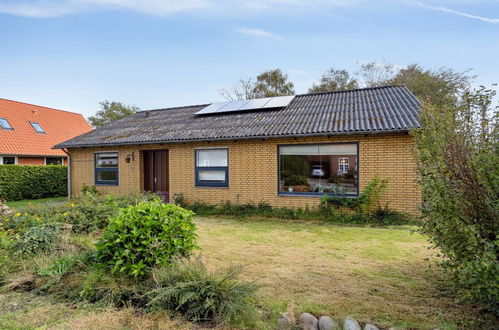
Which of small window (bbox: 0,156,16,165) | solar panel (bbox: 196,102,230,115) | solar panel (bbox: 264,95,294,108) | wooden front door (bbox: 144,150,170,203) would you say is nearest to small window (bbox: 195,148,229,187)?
wooden front door (bbox: 144,150,170,203)

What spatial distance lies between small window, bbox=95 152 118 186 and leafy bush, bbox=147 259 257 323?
10.7m

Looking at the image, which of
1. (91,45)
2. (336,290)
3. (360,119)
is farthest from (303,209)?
(91,45)

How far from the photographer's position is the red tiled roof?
1942 centimetres

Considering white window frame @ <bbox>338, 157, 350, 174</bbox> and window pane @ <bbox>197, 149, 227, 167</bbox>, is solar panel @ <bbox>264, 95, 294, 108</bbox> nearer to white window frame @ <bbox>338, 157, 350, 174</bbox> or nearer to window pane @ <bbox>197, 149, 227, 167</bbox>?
window pane @ <bbox>197, 149, 227, 167</bbox>

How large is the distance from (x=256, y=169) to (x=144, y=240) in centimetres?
662

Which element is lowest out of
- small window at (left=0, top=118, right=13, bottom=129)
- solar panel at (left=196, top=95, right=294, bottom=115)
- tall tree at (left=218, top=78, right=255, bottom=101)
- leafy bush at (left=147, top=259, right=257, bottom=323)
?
leafy bush at (left=147, top=259, right=257, bottom=323)

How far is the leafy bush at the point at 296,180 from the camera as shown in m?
9.77

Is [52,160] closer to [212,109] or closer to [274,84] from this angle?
[212,109]

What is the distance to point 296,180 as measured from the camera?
9859 millimetres

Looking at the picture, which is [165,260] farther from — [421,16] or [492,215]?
[421,16]

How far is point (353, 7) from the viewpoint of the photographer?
9.57 m

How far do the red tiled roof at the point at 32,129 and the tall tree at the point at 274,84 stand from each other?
16.6m

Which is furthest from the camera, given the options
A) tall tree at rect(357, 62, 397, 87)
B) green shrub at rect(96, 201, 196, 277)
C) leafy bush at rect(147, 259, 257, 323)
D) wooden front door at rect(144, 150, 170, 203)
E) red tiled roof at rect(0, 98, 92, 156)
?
tall tree at rect(357, 62, 397, 87)

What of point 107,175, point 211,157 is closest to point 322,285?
point 211,157
